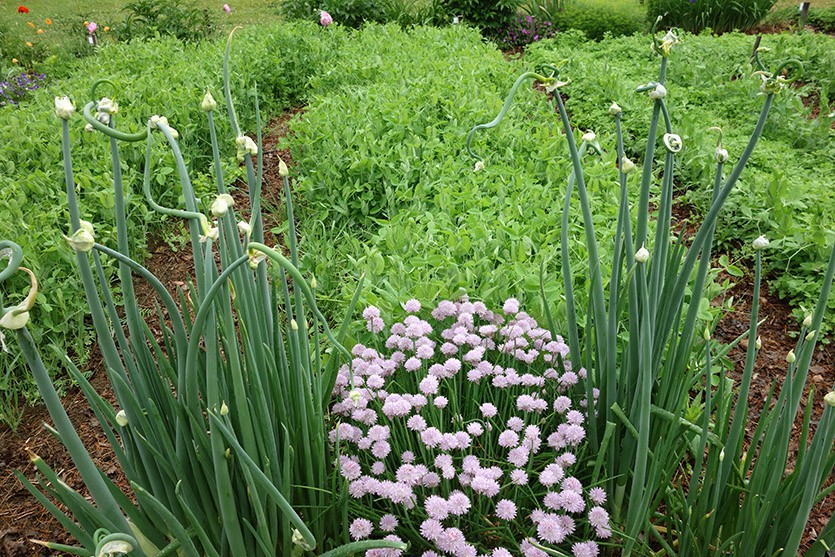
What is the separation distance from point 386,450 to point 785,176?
373 cm

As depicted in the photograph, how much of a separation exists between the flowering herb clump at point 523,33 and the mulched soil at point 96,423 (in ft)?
24.8

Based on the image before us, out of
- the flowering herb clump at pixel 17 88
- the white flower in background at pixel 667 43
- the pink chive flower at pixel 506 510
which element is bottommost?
the flowering herb clump at pixel 17 88

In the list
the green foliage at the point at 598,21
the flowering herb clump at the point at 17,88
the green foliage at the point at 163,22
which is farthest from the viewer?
the green foliage at the point at 598,21

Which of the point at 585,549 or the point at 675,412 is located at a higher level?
the point at 675,412

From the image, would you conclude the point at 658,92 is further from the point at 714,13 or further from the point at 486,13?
the point at 714,13

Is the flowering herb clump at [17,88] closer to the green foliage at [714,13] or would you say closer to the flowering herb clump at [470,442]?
the flowering herb clump at [470,442]

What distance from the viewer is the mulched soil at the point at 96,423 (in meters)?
2.15

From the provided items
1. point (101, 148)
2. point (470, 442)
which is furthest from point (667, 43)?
point (101, 148)

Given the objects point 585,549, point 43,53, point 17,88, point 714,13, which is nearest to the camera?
point 585,549

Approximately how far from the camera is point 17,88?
680 centimetres

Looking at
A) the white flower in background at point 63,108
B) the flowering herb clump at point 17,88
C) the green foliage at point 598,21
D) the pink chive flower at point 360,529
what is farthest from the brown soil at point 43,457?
the green foliage at point 598,21

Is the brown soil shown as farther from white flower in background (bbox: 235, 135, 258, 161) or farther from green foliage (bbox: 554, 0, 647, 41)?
green foliage (bbox: 554, 0, 647, 41)

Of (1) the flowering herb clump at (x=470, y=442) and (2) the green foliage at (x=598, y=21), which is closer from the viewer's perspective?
(1) the flowering herb clump at (x=470, y=442)

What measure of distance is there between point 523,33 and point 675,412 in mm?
9621
